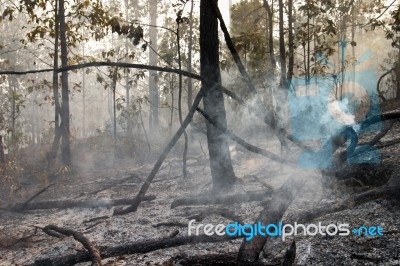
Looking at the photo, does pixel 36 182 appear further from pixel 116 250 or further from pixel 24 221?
pixel 116 250

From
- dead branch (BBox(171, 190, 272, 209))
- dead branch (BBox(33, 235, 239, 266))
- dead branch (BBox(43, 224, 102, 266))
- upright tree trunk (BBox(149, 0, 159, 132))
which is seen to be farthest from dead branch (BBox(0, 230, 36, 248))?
upright tree trunk (BBox(149, 0, 159, 132))

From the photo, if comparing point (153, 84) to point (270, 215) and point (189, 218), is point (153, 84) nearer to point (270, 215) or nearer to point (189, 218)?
point (189, 218)

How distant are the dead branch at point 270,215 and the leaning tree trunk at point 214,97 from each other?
2.03m

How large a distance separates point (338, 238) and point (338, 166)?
4.60 ft

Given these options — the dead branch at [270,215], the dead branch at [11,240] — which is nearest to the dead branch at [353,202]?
the dead branch at [270,215]

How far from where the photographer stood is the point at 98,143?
1371 cm

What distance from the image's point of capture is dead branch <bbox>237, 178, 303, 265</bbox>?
292 cm

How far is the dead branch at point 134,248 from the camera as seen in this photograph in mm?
3439

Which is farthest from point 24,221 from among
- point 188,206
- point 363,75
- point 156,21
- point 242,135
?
point 363,75

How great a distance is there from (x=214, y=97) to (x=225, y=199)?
1826mm

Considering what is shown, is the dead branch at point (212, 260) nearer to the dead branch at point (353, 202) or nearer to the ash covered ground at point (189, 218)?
the ash covered ground at point (189, 218)

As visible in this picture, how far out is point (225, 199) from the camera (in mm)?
5094

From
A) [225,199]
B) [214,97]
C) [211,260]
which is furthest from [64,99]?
[211,260]

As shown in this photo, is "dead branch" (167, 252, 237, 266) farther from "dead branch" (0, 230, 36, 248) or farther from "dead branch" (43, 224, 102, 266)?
"dead branch" (0, 230, 36, 248)
